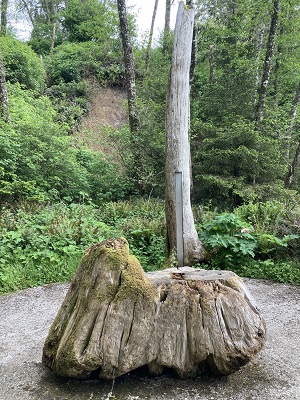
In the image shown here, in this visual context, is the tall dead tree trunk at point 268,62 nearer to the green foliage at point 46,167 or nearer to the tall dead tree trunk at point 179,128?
the green foliage at point 46,167

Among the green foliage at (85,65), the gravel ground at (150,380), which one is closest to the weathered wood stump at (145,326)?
the gravel ground at (150,380)

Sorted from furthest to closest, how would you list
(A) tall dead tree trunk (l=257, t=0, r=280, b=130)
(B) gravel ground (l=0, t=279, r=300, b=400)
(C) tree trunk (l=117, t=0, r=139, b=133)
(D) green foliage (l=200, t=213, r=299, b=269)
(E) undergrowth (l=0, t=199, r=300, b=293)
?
(C) tree trunk (l=117, t=0, r=139, b=133) → (A) tall dead tree trunk (l=257, t=0, r=280, b=130) → (D) green foliage (l=200, t=213, r=299, b=269) → (E) undergrowth (l=0, t=199, r=300, b=293) → (B) gravel ground (l=0, t=279, r=300, b=400)

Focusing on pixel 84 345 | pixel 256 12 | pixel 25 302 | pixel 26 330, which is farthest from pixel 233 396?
pixel 256 12

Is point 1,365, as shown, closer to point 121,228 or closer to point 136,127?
point 121,228

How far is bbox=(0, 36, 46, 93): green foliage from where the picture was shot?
15.3m

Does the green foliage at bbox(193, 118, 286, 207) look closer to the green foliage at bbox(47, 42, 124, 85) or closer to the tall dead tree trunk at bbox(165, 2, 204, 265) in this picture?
the tall dead tree trunk at bbox(165, 2, 204, 265)

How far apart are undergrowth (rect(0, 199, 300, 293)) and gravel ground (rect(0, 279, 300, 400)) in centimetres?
154

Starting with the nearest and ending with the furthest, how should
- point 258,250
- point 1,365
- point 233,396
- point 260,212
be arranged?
point 233,396
point 1,365
point 258,250
point 260,212

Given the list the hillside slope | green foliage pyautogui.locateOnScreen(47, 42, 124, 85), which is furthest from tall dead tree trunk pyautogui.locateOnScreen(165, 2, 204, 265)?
green foliage pyautogui.locateOnScreen(47, 42, 124, 85)

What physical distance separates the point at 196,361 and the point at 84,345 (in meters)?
0.89

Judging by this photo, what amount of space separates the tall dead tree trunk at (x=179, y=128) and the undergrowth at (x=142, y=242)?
35 cm

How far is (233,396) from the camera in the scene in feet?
8.11

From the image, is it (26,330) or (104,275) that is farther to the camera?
(26,330)

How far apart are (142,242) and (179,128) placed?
8.12 feet
